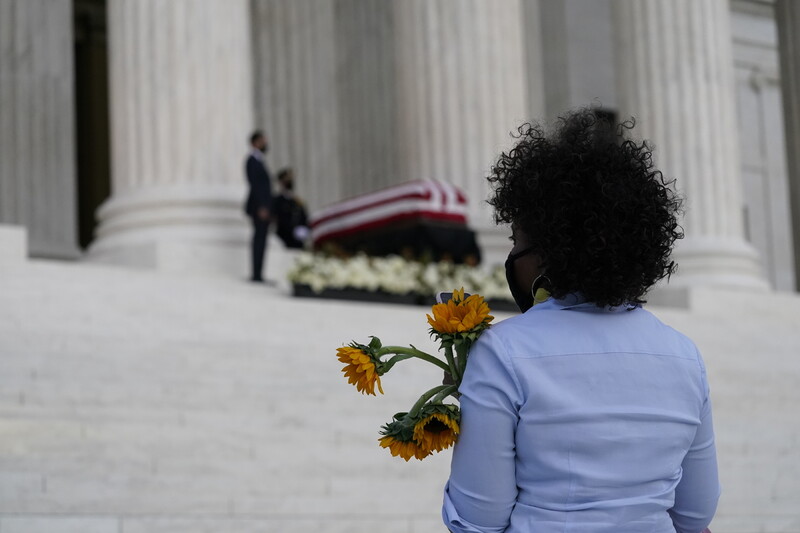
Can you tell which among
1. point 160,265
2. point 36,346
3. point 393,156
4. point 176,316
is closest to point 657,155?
point 393,156

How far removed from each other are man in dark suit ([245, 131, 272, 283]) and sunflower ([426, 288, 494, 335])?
1340cm

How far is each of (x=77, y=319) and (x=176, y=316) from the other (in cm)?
119

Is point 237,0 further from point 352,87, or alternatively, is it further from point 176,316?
point 352,87

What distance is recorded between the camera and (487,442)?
291cm

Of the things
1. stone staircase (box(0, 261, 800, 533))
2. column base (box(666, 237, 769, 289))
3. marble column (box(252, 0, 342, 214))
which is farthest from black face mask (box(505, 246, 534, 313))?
marble column (box(252, 0, 342, 214))

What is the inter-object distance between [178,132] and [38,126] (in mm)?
6578

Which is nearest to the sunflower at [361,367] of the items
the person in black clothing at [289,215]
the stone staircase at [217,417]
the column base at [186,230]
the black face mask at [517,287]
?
the black face mask at [517,287]

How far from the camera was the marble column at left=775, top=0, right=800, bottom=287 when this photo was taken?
27.3 meters

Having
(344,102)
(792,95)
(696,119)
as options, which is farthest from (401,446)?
(792,95)

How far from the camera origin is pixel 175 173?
17703mm

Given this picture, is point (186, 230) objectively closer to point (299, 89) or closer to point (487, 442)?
point (299, 89)

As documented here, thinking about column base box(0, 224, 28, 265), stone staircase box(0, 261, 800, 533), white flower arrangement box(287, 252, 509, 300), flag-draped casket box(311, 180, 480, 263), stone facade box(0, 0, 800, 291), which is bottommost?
stone staircase box(0, 261, 800, 533)

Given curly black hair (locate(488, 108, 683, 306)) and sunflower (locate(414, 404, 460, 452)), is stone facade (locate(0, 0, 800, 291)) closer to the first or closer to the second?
curly black hair (locate(488, 108, 683, 306))

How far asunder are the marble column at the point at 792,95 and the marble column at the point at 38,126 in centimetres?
1457
